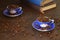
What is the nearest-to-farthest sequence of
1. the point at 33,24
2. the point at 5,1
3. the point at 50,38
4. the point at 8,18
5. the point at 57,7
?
1. the point at 50,38
2. the point at 33,24
3. the point at 8,18
4. the point at 57,7
5. the point at 5,1

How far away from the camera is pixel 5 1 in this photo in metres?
1.42

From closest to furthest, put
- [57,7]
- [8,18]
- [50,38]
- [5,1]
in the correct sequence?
[50,38] → [8,18] → [57,7] → [5,1]

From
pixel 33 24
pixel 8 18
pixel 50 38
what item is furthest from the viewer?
pixel 8 18

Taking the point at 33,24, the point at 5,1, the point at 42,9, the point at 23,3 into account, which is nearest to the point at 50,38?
the point at 33,24

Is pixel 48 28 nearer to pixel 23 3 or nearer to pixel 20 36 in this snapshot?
pixel 20 36

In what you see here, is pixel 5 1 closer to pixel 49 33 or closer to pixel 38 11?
Answer: pixel 38 11

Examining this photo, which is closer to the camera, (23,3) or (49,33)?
(49,33)

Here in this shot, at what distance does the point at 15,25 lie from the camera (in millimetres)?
1036

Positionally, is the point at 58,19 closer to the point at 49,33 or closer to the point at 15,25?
the point at 49,33

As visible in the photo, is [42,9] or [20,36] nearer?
[20,36]

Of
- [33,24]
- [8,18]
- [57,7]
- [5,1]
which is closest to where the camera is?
[33,24]

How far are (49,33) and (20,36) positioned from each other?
0.16m

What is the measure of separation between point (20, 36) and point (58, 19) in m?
0.30

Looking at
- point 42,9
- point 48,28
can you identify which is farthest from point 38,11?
point 48,28
